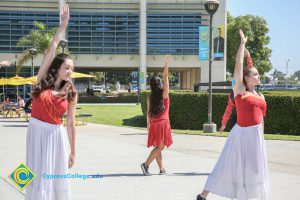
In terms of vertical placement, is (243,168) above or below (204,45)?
below

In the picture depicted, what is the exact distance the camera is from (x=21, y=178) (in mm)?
4578

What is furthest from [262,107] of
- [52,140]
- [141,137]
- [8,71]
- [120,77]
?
[120,77]

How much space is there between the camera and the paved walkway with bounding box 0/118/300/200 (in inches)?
266

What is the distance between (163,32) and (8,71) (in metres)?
16.6

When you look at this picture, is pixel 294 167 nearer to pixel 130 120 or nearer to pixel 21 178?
pixel 21 178

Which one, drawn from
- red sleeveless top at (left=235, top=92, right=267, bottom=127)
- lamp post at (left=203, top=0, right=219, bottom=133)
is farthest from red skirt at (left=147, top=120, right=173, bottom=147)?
lamp post at (left=203, top=0, right=219, bottom=133)

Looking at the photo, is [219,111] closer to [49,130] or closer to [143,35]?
[49,130]

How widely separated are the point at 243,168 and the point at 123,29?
4312 centimetres

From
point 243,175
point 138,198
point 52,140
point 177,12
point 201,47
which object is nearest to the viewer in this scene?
point 52,140

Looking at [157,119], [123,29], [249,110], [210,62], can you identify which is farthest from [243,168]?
[123,29]

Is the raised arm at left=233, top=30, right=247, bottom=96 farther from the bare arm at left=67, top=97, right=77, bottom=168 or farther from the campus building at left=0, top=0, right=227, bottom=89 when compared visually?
the campus building at left=0, top=0, right=227, bottom=89

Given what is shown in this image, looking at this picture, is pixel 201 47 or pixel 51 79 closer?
pixel 51 79

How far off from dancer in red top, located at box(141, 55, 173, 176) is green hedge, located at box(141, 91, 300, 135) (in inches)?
429

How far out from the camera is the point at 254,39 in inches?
2447
